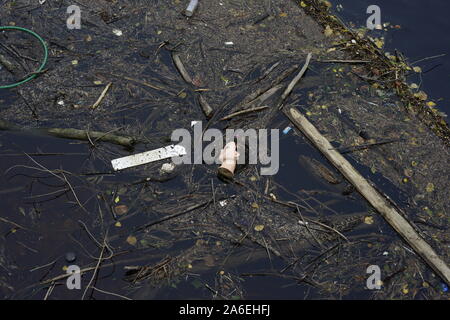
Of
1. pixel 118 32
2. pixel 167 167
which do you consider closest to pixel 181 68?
pixel 118 32

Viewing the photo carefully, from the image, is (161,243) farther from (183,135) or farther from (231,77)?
(231,77)

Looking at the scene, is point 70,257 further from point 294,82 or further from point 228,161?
point 294,82

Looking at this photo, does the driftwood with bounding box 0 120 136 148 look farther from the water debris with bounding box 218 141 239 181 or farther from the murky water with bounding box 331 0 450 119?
the murky water with bounding box 331 0 450 119

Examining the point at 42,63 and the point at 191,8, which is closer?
the point at 42,63

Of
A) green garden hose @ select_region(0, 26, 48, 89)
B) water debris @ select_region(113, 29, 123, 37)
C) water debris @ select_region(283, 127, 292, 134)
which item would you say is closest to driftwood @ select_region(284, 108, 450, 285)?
water debris @ select_region(283, 127, 292, 134)

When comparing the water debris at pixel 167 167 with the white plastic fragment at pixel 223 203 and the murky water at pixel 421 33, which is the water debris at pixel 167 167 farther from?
the murky water at pixel 421 33

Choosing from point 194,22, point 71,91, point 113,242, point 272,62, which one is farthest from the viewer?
point 194,22

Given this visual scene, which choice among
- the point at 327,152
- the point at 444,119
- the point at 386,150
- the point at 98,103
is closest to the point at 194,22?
the point at 98,103
